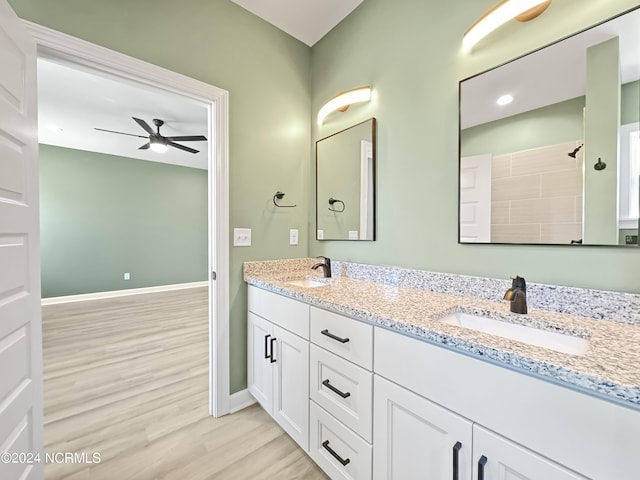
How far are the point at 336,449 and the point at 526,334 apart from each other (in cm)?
93

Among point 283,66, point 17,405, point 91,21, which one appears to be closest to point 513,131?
point 283,66

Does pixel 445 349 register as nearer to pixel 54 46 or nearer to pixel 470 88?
pixel 470 88

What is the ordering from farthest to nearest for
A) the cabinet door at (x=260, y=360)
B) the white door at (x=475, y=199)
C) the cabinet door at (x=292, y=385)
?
1. the cabinet door at (x=260, y=360)
2. the cabinet door at (x=292, y=385)
3. the white door at (x=475, y=199)

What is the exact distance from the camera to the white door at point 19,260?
2.92ft

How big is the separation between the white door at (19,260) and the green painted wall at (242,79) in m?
0.42

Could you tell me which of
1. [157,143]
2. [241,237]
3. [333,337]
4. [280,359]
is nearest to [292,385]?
[280,359]

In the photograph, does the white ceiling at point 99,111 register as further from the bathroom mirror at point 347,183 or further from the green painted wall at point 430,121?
the green painted wall at point 430,121

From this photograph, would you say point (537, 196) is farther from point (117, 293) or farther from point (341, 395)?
point (117, 293)

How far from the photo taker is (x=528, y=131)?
111cm

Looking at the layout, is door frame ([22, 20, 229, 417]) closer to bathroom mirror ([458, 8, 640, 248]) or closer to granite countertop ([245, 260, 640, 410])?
granite countertop ([245, 260, 640, 410])

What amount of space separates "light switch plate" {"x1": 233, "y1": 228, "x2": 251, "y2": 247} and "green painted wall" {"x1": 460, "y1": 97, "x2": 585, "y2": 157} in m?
1.39

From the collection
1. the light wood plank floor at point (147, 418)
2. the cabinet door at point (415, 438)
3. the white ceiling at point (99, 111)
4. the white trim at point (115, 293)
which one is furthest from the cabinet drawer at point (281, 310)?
the white trim at point (115, 293)

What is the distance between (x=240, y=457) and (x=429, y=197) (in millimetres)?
1726

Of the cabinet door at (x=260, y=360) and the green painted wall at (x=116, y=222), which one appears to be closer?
the cabinet door at (x=260, y=360)
